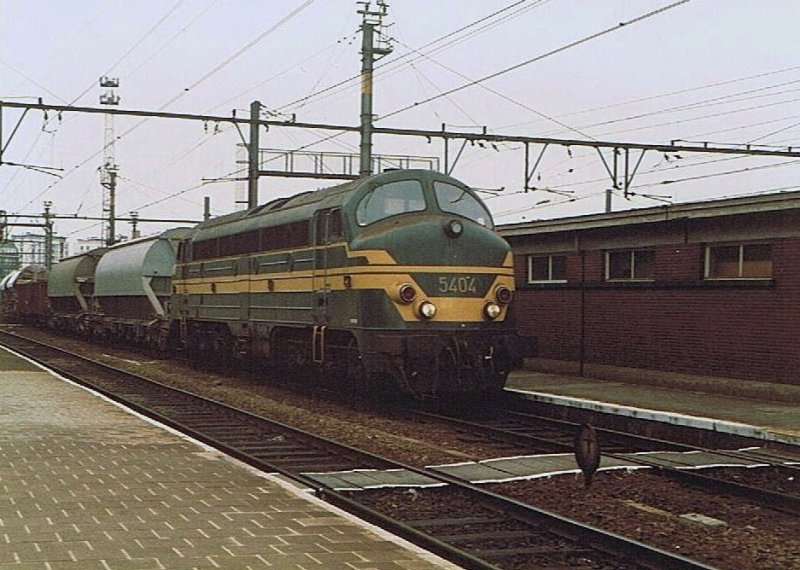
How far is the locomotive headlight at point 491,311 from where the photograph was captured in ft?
50.9

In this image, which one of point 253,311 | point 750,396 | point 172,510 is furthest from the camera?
point 253,311

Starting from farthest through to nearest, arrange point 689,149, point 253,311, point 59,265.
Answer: point 59,265 < point 689,149 < point 253,311

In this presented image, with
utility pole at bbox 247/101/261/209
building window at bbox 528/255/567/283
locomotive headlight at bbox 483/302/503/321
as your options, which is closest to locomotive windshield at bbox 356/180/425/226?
locomotive headlight at bbox 483/302/503/321

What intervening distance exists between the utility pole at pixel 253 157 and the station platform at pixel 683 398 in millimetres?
8998

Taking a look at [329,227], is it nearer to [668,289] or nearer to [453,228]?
[453,228]

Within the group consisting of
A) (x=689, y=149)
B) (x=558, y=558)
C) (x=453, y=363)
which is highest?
(x=689, y=149)

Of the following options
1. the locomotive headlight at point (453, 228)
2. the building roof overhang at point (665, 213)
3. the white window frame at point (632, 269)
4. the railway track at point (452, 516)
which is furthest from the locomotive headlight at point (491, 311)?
the white window frame at point (632, 269)

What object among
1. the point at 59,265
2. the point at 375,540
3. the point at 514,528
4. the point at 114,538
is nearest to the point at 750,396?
the point at 514,528

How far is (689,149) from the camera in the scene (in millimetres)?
24234

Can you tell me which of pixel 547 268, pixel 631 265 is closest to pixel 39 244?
pixel 547 268

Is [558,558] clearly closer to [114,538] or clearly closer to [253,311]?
[114,538]

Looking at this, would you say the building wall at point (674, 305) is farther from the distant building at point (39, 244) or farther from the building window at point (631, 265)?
the distant building at point (39, 244)

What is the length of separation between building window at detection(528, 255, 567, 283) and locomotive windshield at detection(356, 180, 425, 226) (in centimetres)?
698

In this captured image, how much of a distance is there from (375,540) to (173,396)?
11749 mm
